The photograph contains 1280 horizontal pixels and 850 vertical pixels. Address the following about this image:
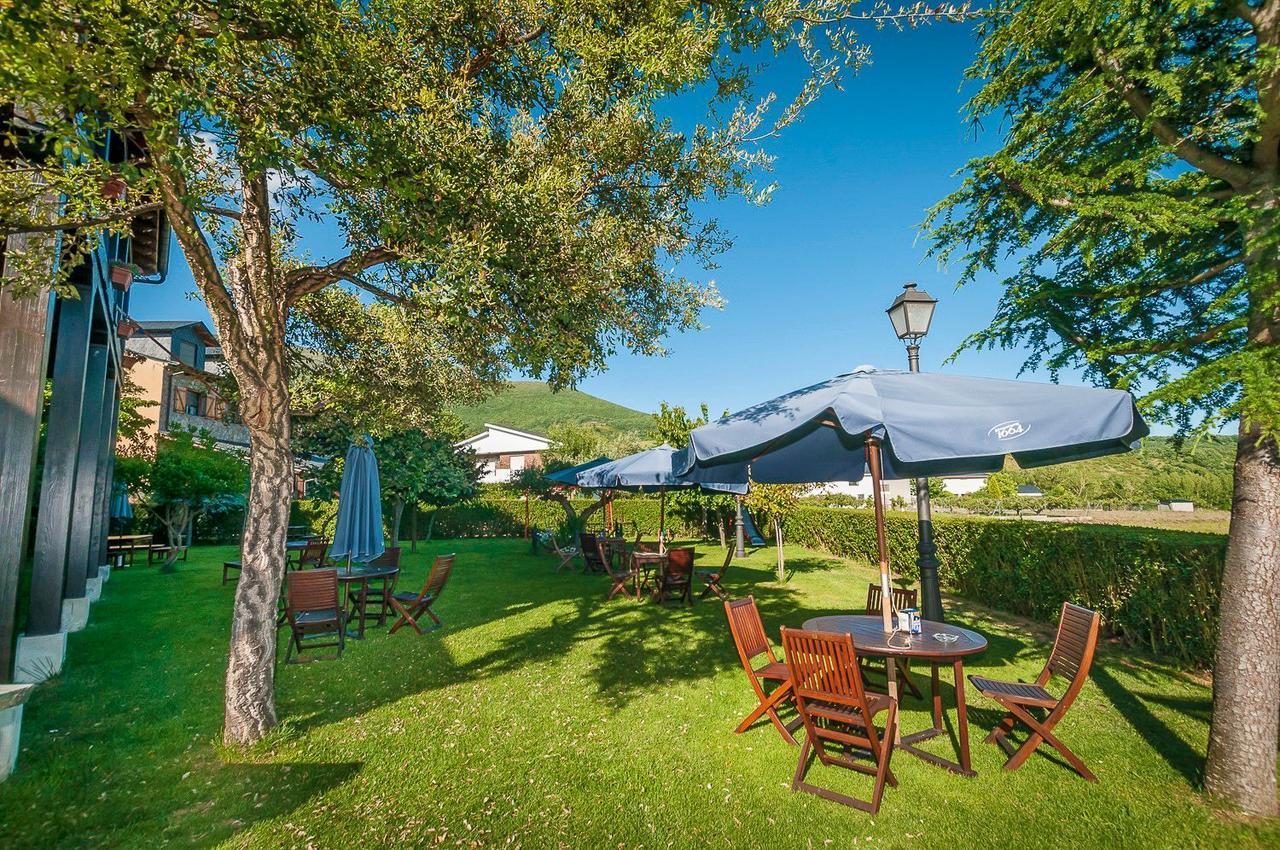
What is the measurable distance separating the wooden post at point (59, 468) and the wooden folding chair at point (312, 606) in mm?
2133

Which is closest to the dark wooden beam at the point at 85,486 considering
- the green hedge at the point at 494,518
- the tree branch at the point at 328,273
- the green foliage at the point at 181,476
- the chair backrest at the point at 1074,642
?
the tree branch at the point at 328,273

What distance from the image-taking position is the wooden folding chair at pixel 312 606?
6.32 m

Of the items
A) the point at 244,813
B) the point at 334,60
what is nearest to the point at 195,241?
the point at 334,60

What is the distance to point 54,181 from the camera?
3.42 metres

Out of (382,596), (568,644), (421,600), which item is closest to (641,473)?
(568,644)

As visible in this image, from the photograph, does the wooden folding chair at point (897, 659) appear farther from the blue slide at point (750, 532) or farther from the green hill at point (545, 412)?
the green hill at point (545, 412)

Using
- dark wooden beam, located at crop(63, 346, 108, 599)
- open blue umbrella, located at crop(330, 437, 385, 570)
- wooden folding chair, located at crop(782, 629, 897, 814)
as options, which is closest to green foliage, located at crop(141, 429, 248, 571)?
dark wooden beam, located at crop(63, 346, 108, 599)

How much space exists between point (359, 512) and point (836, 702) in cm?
773

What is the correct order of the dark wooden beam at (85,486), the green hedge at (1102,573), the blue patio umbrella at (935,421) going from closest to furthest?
the blue patio umbrella at (935,421) < the green hedge at (1102,573) < the dark wooden beam at (85,486)

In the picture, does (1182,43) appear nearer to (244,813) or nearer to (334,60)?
(334,60)

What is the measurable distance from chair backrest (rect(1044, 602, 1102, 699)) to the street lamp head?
284cm

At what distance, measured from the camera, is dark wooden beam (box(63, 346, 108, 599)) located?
7402mm

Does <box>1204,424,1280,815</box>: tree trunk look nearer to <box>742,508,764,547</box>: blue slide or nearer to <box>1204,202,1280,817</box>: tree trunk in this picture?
<box>1204,202,1280,817</box>: tree trunk

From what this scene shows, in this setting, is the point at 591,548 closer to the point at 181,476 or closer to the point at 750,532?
the point at 750,532
